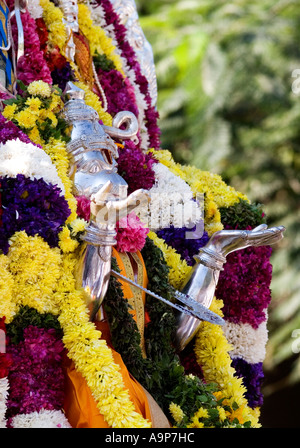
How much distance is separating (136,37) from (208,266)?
2000mm

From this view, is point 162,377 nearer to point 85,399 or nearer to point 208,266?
point 85,399

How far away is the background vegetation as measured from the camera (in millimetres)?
9492

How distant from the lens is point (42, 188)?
9.49 feet

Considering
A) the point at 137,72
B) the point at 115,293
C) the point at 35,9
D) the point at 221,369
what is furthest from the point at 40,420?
the point at 137,72

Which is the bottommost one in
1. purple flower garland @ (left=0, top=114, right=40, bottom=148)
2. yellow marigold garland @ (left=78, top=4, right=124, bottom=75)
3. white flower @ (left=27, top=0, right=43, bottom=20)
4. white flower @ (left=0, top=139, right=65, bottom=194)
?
white flower @ (left=0, top=139, right=65, bottom=194)

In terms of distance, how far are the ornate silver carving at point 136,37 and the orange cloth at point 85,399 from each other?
237cm

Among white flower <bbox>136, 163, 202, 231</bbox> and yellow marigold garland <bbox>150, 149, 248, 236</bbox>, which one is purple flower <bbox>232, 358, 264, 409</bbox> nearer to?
yellow marigold garland <bbox>150, 149, 248, 236</bbox>

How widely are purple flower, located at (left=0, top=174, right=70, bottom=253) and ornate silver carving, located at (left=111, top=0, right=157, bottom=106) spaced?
6.58 feet

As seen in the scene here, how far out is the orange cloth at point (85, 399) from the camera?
2723mm

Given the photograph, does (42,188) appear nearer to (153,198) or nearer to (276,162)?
(153,198)

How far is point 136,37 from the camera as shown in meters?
4.71

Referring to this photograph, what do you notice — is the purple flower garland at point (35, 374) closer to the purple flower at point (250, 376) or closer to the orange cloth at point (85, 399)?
the orange cloth at point (85, 399)

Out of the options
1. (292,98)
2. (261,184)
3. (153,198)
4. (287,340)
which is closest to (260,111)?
(292,98)

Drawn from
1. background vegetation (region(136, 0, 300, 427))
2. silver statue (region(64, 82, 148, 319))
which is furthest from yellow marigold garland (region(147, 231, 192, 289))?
background vegetation (region(136, 0, 300, 427))
